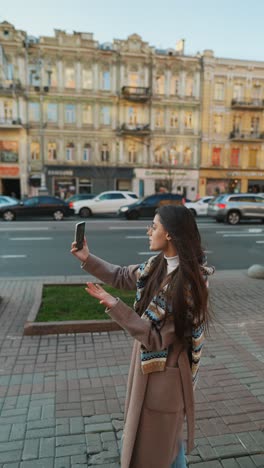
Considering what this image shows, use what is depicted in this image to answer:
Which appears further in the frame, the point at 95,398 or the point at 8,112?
the point at 8,112

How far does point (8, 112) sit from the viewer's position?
108 ft

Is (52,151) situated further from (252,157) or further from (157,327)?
(157,327)

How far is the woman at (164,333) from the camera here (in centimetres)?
166

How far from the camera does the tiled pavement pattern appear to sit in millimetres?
2500

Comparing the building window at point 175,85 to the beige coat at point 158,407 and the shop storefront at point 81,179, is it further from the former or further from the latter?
the beige coat at point 158,407

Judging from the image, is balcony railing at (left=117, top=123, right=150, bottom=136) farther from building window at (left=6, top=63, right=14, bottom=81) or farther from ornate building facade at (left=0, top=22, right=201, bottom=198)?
building window at (left=6, top=63, right=14, bottom=81)

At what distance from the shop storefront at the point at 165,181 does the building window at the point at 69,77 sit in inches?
413

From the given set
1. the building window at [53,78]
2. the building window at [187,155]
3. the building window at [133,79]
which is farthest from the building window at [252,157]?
the building window at [53,78]

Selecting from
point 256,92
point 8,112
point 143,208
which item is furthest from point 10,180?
point 256,92

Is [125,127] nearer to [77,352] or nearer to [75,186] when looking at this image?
[75,186]

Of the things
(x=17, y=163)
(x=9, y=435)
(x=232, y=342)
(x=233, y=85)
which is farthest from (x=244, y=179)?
(x=9, y=435)

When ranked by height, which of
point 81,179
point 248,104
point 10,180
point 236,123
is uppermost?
point 248,104

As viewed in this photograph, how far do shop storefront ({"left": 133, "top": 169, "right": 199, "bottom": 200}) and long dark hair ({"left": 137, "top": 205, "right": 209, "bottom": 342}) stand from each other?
3375 cm

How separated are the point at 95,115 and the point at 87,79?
3.55 m
